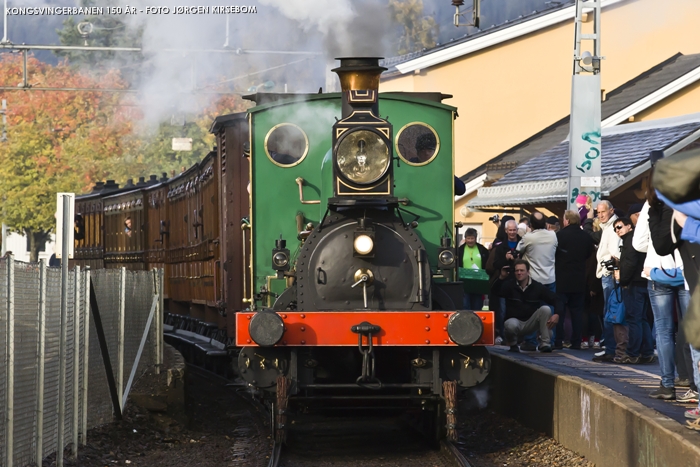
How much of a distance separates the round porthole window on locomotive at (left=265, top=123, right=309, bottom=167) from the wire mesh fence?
1.85 metres

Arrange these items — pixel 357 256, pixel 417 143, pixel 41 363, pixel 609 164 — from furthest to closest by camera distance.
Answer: pixel 609 164 → pixel 417 143 → pixel 357 256 → pixel 41 363

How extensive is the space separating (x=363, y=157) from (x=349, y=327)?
1.25 m

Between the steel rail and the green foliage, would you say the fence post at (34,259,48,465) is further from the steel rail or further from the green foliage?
the green foliage

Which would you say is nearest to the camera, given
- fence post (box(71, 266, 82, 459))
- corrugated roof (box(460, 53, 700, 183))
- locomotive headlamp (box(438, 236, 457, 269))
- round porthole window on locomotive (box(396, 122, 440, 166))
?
fence post (box(71, 266, 82, 459))

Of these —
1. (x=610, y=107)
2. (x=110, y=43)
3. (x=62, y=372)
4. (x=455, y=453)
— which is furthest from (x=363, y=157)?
(x=110, y=43)

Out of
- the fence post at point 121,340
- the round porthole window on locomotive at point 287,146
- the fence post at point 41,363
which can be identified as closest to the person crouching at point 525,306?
the round porthole window on locomotive at point 287,146

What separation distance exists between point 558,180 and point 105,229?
46.7ft

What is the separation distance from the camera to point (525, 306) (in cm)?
1279

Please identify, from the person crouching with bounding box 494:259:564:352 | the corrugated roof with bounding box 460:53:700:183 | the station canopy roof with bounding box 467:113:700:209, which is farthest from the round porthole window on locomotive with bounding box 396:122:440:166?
the corrugated roof with bounding box 460:53:700:183

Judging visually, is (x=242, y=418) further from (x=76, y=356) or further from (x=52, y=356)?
(x=52, y=356)

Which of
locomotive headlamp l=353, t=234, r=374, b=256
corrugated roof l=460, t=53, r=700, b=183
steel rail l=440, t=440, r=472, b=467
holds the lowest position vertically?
steel rail l=440, t=440, r=472, b=467

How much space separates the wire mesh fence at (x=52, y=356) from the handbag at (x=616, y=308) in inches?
188

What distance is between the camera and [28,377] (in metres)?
7.40

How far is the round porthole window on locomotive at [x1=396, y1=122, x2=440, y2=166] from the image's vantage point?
9430mm
